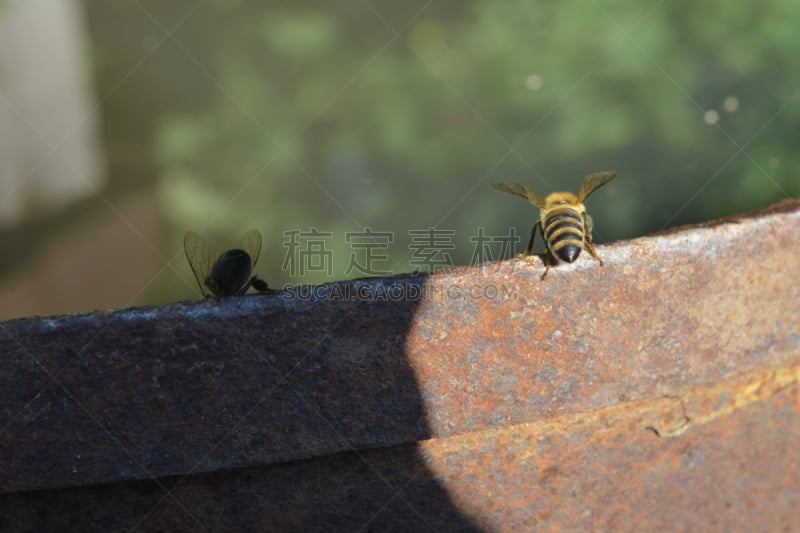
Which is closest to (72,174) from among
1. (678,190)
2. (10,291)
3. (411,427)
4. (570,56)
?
(10,291)

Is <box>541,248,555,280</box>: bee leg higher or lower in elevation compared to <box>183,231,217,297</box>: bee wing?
higher

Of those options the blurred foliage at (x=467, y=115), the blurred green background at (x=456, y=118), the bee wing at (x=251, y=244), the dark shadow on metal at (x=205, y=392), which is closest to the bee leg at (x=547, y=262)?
the dark shadow on metal at (x=205, y=392)

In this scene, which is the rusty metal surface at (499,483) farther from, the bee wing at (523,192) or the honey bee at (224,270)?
the bee wing at (523,192)

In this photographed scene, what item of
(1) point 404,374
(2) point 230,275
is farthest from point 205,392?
(2) point 230,275

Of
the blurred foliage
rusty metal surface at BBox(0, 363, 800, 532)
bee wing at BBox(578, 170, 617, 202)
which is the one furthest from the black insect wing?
the blurred foliage

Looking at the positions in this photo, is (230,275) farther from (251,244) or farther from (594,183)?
(594,183)

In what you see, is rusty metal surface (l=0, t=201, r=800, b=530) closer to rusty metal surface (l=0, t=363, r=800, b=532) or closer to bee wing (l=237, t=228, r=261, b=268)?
rusty metal surface (l=0, t=363, r=800, b=532)
